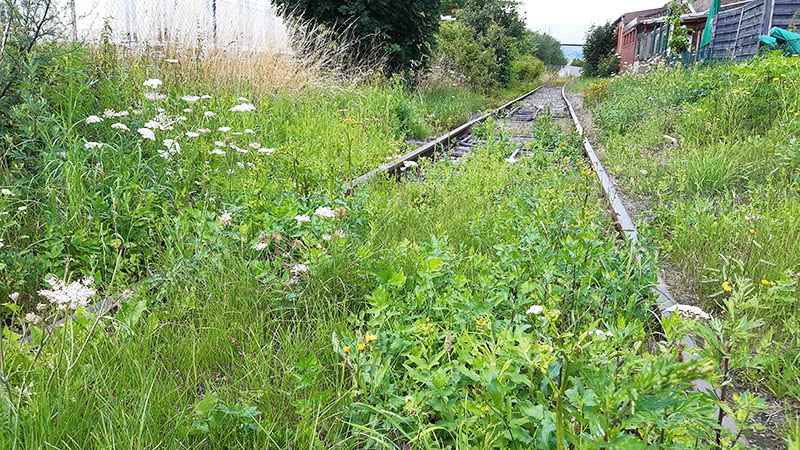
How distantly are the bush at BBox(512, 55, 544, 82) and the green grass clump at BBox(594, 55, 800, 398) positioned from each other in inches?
983

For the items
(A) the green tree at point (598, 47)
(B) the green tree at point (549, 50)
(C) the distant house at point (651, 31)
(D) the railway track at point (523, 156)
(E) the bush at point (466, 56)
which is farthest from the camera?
(B) the green tree at point (549, 50)

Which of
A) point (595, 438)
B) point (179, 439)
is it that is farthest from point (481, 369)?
point (179, 439)

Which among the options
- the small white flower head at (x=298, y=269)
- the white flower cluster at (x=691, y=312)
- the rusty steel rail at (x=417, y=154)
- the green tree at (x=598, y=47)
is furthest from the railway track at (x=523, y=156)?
the green tree at (x=598, y=47)

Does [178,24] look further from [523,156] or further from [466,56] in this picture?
[466,56]

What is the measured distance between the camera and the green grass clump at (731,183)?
95.9 inches

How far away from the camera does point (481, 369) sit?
1.59 meters

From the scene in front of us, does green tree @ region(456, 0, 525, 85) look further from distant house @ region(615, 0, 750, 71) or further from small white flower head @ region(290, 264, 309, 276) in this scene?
small white flower head @ region(290, 264, 309, 276)

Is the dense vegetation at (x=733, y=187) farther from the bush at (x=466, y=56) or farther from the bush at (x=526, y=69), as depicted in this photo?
the bush at (x=526, y=69)

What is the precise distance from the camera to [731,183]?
191 inches

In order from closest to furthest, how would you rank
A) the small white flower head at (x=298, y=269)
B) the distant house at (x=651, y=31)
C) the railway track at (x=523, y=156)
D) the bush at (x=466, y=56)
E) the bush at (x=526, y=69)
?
the railway track at (x=523, y=156) < the small white flower head at (x=298, y=269) < the bush at (x=466, y=56) < the distant house at (x=651, y=31) < the bush at (x=526, y=69)

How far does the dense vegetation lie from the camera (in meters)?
2.29

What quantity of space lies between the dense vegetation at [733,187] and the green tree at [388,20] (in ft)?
17.4

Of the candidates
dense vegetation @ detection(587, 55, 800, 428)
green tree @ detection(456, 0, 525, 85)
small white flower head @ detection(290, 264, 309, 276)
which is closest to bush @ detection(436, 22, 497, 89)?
green tree @ detection(456, 0, 525, 85)

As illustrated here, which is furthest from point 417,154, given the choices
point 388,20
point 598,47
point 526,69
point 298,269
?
point 598,47
